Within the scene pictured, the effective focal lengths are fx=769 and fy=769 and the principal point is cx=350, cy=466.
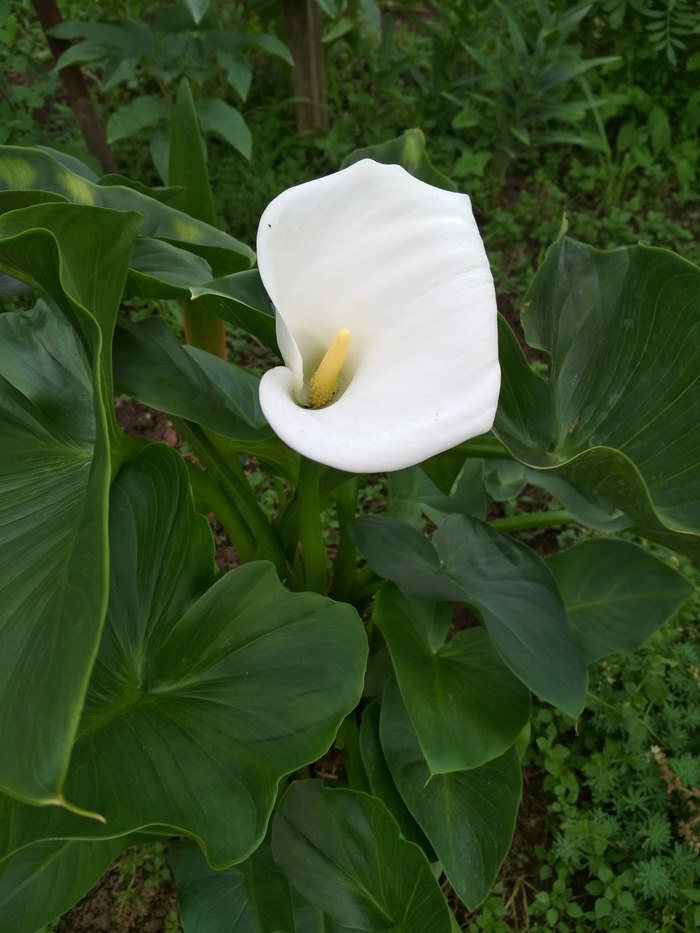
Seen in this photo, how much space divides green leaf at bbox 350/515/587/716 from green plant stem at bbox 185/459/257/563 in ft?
0.65

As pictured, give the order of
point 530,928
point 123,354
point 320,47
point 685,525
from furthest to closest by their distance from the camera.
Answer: point 320,47
point 530,928
point 123,354
point 685,525

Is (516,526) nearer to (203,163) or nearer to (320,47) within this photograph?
(203,163)

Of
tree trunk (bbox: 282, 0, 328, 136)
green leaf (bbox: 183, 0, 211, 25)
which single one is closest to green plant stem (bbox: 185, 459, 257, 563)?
green leaf (bbox: 183, 0, 211, 25)

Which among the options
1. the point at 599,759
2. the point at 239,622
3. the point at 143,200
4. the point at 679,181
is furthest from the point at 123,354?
the point at 679,181

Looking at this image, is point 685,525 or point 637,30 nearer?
point 685,525

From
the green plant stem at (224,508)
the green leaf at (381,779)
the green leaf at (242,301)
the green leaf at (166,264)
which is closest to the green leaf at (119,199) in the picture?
the green leaf at (166,264)

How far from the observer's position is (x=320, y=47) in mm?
1907

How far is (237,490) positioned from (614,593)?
1.71 ft

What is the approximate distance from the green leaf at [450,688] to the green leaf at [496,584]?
58 millimetres

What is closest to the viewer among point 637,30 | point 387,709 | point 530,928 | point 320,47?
point 387,709

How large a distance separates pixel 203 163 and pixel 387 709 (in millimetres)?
814

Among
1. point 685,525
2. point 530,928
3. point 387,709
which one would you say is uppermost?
point 685,525

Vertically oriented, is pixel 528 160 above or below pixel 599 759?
above

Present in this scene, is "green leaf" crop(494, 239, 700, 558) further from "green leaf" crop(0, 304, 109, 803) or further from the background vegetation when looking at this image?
the background vegetation
